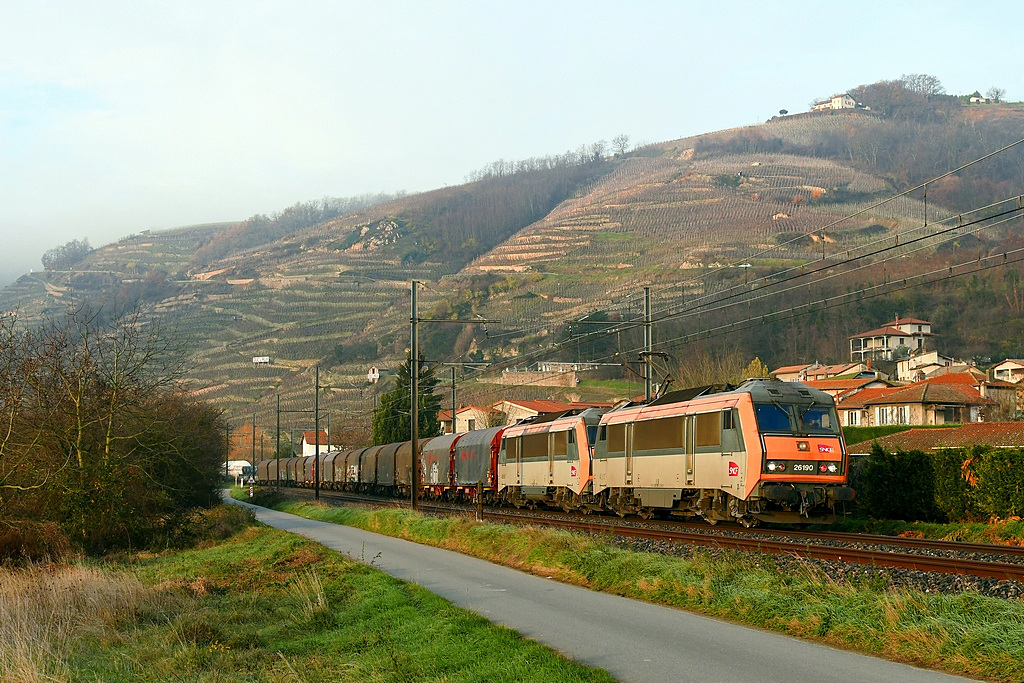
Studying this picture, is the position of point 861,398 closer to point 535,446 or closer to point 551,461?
point 535,446

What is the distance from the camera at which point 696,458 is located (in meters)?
27.9

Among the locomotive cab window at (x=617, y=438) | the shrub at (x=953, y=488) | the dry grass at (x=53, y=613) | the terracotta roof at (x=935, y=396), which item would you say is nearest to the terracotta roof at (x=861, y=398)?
the terracotta roof at (x=935, y=396)

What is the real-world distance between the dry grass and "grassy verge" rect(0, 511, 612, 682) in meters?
0.04

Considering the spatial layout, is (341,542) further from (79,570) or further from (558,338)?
(558,338)

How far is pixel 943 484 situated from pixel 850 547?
957 centimetres

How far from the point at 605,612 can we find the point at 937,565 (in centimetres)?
625

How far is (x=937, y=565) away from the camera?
17.3 meters

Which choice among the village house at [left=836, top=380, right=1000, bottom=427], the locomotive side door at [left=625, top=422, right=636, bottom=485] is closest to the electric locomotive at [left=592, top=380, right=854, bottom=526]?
the locomotive side door at [left=625, top=422, right=636, bottom=485]

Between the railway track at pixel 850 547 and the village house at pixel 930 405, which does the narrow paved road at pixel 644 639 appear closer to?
the railway track at pixel 850 547

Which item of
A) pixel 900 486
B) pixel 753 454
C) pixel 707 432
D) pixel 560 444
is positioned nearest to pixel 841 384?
pixel 560 444

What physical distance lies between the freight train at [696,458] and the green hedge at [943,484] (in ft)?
4.77

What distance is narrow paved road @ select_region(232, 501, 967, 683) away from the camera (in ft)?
35.4

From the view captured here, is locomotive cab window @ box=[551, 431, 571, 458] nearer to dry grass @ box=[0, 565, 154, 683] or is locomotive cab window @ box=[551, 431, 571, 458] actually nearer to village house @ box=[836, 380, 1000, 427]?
dry grass @ box=[0, 565, 154, 683]

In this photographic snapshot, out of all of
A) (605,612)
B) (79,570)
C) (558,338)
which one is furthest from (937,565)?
(558,338)
